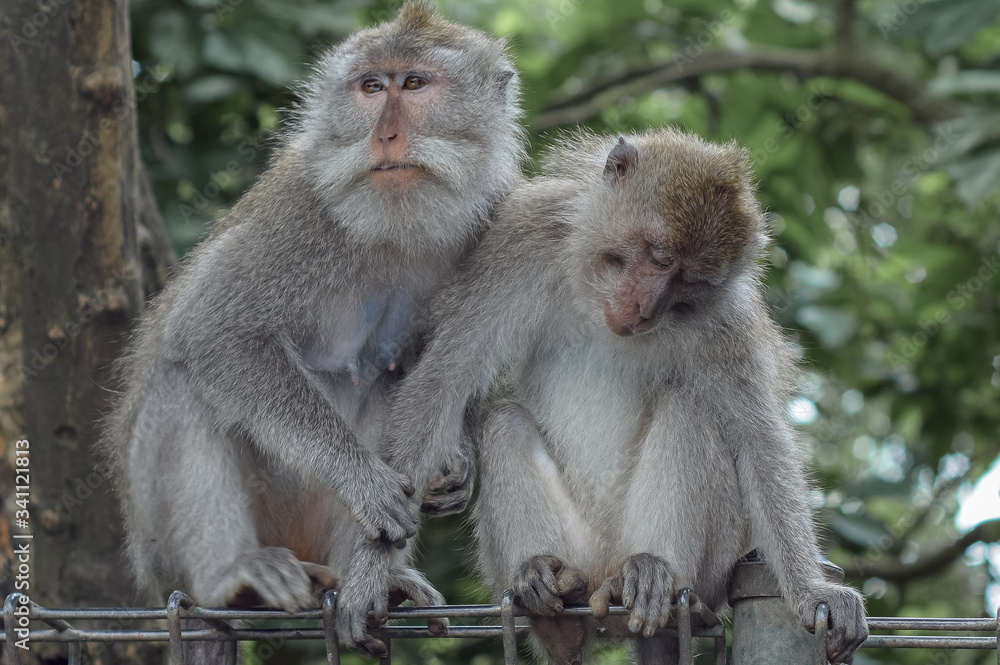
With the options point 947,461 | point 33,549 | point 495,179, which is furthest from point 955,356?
point 33,549

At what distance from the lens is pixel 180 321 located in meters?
4.67

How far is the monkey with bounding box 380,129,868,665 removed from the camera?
12.8ft

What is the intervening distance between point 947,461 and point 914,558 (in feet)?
2.57

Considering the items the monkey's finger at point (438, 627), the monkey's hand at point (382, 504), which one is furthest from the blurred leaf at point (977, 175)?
the monkey's finger at point (438, 627)

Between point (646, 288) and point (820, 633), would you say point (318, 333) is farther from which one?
point (820, 633)

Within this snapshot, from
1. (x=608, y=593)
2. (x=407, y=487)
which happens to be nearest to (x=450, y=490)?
(x=407, y=487)

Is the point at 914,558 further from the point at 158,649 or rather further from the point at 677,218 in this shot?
the point at 158,649

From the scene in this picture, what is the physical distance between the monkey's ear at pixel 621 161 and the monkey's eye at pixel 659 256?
50cm

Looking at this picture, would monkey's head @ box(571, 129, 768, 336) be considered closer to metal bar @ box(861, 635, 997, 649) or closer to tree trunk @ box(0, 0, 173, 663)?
metal bar @ box(861, 635, 997, 649)

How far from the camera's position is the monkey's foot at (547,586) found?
3717 millimetres

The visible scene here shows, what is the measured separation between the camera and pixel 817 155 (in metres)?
7.13

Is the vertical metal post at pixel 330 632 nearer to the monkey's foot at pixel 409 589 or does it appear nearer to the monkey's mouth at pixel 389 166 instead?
the monkey's foot at pixel 409 589

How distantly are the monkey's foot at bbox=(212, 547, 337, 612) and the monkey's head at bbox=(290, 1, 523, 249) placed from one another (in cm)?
139

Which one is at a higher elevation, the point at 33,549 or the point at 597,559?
the point at 33,549
